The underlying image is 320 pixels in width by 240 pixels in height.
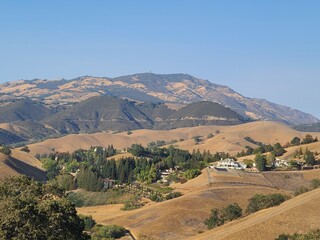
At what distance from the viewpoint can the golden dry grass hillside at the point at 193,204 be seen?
76.3 meters

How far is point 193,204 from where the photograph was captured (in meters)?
87.2

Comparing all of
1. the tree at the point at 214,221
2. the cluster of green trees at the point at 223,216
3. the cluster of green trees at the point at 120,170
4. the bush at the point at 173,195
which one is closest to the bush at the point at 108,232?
the tree at the point at 214,221

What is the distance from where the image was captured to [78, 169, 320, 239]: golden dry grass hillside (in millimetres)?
76312

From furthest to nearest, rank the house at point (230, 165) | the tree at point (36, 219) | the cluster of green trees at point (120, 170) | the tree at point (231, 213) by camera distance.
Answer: the house at point (230, 165), the cluster of green trees at point (120, 170), the tree at point (231, 213), the tree at point (36, 219)

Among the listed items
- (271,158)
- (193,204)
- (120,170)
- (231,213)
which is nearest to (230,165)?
(271,158)

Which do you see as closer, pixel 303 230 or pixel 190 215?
pixel 303 230

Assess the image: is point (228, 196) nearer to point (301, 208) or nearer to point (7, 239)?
point (301, 208)

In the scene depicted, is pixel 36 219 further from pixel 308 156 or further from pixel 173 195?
pixel 308 156

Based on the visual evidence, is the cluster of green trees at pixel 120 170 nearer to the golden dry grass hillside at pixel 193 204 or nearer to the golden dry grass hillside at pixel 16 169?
the golden dry grass hillside at pixel 16 169

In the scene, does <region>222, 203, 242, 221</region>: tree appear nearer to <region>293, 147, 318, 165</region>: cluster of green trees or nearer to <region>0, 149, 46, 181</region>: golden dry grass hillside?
<region>293, 147, 318, 165</region>: cluster of green trees

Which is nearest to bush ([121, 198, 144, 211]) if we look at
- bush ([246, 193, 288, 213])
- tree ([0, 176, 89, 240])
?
bush ([246, 193, 288, 213])

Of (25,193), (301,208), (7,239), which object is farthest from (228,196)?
(7,239)

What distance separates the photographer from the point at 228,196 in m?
94.1

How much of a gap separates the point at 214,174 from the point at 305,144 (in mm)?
51018
